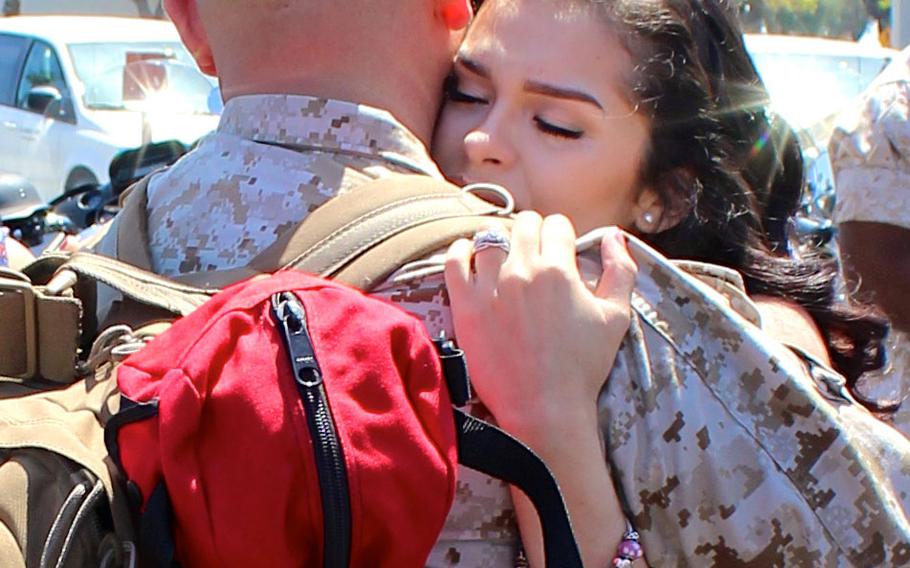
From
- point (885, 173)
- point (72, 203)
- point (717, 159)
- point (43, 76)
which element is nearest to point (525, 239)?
point (717, 159)

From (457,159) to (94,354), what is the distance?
64cm

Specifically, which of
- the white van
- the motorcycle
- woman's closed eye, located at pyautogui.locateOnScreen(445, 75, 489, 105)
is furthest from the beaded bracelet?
the white van

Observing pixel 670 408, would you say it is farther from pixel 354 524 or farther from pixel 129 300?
pixel 129 300

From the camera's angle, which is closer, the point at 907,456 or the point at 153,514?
the point at 153,514

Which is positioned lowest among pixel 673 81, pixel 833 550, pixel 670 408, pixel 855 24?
pixel 855 24

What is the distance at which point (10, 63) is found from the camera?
10.8m

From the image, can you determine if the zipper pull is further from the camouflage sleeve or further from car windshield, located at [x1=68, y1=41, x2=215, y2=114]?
car windshield, located at [x1=68, y1=41, x2=215, y2=114]

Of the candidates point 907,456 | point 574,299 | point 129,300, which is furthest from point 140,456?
point 907,456

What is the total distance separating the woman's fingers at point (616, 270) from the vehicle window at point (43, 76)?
9.16 metres

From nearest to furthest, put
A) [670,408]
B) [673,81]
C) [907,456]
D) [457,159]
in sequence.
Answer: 1. [670,408]
2. [907,456]
3. [457,159]
4. [673,81]

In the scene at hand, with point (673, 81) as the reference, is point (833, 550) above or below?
below

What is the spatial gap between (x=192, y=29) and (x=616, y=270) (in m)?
0.61

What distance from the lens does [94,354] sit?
1.35 meters

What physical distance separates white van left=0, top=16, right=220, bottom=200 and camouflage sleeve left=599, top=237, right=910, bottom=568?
309 inches
